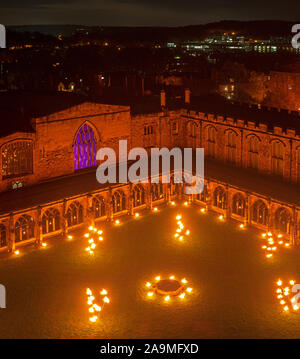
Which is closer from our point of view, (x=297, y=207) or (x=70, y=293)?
(x=70, y=293)

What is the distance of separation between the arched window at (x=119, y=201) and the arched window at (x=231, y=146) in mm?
10558

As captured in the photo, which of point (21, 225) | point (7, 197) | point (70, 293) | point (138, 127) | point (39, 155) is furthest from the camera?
point (138, 127)

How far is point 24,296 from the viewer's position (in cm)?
2922

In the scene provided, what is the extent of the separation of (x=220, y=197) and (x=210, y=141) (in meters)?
7.90

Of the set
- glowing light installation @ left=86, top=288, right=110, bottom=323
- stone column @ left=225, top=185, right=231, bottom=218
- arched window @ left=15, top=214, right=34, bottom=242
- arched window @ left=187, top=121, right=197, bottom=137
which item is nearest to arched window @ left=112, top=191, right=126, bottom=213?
arched window @ left=15, top=214, right=34, bottom=242

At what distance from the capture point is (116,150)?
4641cm

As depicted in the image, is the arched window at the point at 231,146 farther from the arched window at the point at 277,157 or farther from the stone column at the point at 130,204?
the stone column at the point at 130,204

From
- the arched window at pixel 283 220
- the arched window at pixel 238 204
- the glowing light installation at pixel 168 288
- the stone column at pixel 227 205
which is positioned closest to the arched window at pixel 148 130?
the arched window at pixel 238 204

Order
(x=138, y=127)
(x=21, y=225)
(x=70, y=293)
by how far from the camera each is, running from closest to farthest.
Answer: (x=70, y=293)
(x=21, y=225)
(x=138, y=127)

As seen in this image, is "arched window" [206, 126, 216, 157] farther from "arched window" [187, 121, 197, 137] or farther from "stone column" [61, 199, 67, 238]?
"stone column" [61, 199, 67, 238]

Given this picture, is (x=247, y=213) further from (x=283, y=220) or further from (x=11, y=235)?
(x=11, y=235)

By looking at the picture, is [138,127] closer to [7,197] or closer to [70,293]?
[7,197]

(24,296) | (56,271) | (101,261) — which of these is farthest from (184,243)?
(24,296)

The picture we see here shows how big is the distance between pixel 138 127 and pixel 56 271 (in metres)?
18.9
